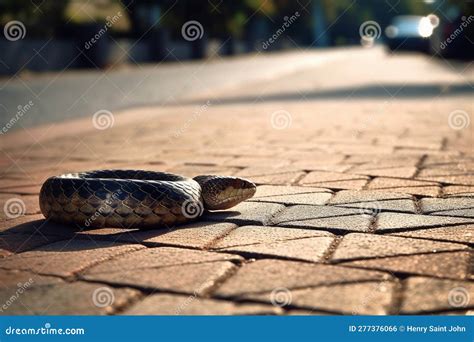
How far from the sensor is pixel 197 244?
2764 mm

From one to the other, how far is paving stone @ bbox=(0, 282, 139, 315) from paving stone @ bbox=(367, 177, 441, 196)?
2.14 meters

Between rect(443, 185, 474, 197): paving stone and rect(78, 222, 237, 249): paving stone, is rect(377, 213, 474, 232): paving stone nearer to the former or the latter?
rect(443, 185, 474, 197): paving stone

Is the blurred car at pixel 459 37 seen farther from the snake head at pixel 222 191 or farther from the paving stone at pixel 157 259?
the paving stone at pixel 157 259

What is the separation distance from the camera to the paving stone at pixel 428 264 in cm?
233

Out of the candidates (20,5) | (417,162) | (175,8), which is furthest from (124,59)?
(417,162)

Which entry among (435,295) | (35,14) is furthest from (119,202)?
(35,14)

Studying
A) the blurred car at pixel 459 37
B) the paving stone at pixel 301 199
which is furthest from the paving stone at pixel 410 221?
the blurred car at pixel 459 37

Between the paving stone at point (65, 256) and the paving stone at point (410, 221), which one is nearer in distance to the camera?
the paving stone at point (65, 256)

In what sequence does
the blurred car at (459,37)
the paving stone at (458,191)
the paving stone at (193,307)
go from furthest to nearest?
the blurred car at (459,37) → the paving stone at (458,191) → the paving stone at (193,307)

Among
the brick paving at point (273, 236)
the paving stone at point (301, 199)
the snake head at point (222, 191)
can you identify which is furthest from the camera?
the paving stone at point (301, 199)

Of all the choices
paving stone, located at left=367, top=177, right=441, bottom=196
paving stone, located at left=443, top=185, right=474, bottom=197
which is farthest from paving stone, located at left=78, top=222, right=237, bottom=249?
paving stone, located at left=443, top=185, right=474, bottom=197

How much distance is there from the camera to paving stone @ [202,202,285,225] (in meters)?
3.20

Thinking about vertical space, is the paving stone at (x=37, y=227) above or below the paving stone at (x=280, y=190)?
below

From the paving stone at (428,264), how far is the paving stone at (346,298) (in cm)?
17
